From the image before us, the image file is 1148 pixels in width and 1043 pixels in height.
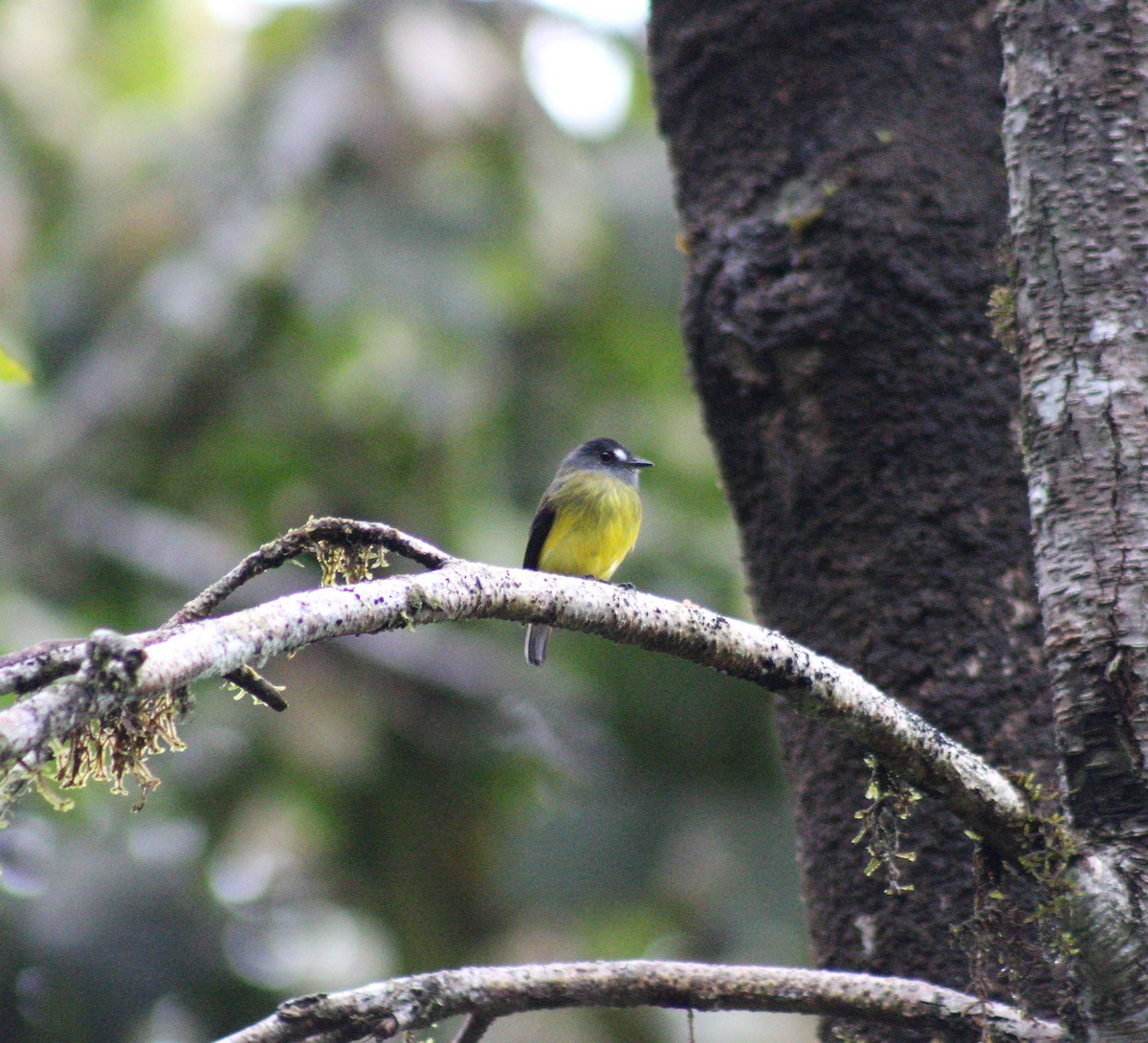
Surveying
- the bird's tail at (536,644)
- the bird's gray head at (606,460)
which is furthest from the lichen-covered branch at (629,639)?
the bird's gray head at (606,460)

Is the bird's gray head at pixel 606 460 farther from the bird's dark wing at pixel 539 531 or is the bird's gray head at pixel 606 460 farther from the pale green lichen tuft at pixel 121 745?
the pale green lichen tuft at pixel 121 745

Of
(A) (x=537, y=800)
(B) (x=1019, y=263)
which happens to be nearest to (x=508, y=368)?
(A) (x=537, y=800)

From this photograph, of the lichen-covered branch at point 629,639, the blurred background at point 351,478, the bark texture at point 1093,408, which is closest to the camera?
the lichen-covered branch at point 629,639

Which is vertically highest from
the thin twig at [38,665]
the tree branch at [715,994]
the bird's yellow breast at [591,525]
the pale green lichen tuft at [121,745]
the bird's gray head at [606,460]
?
the bird's gray head at [606,460]

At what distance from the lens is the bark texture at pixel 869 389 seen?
328 cm

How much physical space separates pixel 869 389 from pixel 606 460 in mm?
3228

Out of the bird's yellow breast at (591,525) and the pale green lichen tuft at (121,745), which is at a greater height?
the bird's yellow breast at (591,525)

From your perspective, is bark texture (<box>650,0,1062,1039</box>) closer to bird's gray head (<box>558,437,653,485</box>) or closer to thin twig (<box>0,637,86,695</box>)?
thin twig (<box>0,637,86,695</box>)

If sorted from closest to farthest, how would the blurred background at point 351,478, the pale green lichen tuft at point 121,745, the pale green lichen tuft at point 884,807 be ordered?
the pale green lichen tuft at point 121,745
the pale green lichen tuft at point 884,807
the blurred background at point 351,478

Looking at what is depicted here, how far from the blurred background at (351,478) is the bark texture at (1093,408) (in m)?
6.03

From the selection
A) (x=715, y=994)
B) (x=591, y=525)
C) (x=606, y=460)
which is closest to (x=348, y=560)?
(x=715, y=994)

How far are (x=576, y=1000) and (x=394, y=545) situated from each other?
0.87m

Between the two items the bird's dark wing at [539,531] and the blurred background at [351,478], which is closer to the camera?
the bird's dark wing at [539,531]

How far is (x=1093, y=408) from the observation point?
266 centimetres
